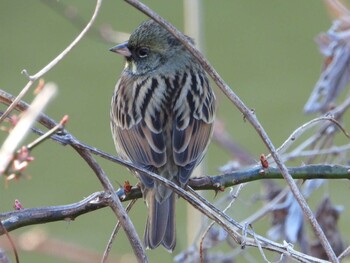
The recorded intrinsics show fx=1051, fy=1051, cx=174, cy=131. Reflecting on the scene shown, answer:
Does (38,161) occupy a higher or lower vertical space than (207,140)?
higher

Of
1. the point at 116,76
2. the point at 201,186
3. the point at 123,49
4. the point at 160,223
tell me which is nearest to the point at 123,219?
the point at 201,186

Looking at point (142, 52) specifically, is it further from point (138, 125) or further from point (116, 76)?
point (116, 76)

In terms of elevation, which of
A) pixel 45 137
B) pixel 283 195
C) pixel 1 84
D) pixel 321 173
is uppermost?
pixel 1 84

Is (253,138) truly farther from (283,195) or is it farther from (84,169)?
(283,195)

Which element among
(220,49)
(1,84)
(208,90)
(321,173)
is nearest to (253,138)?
(220,49)

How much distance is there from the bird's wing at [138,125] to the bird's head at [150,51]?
0.08 m

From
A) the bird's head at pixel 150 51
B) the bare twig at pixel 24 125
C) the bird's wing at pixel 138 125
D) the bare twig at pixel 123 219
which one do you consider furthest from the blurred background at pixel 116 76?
the bare twig at pixel 24 125

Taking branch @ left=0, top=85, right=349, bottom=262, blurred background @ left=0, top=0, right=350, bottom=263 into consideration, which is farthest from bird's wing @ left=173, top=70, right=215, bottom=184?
blurred background @ left=0, top=0, right=350, bottom=263

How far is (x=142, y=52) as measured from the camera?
157 inches

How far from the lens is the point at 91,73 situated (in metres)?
8.31

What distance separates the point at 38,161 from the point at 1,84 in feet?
2.30

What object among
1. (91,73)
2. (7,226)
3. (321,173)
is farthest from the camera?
(91,73)

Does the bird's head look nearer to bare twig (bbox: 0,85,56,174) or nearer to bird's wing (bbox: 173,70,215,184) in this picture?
bird's wing (bbox: 173,70,215,184)

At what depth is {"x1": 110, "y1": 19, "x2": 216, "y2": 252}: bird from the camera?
325 centimetres
